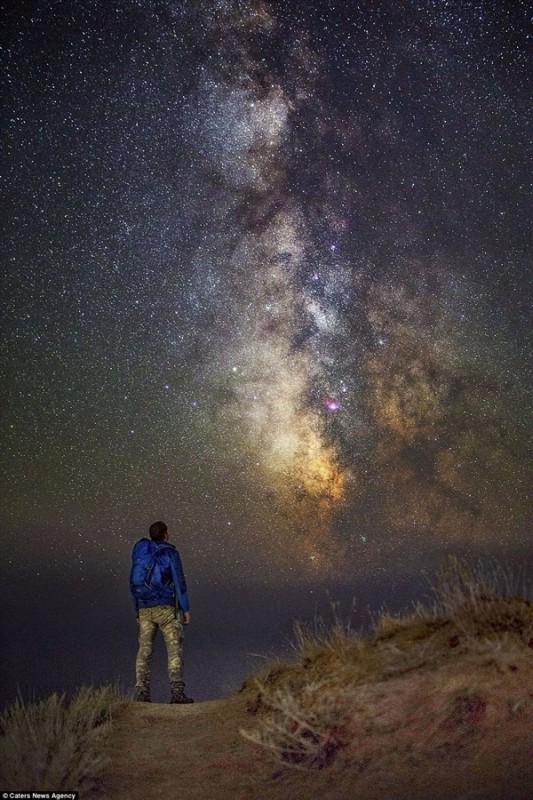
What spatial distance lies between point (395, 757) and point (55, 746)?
3.34 metres

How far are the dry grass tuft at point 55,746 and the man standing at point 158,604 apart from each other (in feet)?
4.59

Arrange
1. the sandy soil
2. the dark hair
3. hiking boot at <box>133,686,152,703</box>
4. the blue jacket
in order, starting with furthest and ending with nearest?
the dark hair
the blue jacket
hiking boot at <box>133,686,152,703</box>
the sandy soil

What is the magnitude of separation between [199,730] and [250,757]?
1.27 m

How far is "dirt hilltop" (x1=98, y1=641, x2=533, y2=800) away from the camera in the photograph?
13.9 feet

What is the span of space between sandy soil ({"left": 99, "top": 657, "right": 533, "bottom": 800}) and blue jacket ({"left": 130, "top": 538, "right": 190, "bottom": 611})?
2.59 m

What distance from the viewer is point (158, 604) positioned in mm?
8695

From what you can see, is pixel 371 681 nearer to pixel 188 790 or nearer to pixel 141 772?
pixel 188 790

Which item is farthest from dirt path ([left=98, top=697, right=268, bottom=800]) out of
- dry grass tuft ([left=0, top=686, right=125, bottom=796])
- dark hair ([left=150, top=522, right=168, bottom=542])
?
dark hair ([left=150, top=522, right=168, bottom=542])

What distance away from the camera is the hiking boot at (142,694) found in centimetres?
838

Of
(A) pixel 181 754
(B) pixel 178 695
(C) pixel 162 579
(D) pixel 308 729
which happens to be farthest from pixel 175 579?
(D) pixel 308 729

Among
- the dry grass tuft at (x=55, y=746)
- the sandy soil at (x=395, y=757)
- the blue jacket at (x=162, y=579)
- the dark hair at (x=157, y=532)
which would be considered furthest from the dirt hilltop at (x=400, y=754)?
the dark hair at (x=157, y=532)

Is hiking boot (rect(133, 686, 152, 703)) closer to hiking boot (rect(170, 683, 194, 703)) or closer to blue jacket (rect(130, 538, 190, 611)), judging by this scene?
hiking boot (rect(170, 683, 194, 703))

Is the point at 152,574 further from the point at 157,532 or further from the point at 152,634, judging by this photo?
the point at 152,634

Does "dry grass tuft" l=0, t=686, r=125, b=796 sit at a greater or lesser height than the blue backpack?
lesser
